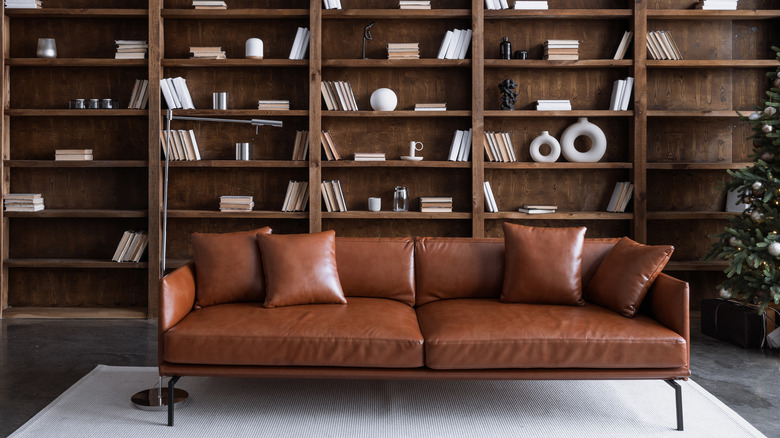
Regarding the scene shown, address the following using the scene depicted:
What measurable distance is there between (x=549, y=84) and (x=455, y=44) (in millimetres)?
811

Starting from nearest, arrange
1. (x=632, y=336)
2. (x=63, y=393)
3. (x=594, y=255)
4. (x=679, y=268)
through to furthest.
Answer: (x=632, y=336) → (x=63, y=393) → (x=594, y=255) → (x=679, y=268)

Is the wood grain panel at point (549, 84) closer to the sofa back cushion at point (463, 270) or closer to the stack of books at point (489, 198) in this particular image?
the stack of books at point (489, 198)

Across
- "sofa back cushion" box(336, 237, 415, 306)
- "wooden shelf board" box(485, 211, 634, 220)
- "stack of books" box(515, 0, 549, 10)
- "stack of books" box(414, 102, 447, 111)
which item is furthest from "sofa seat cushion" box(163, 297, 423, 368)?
"stack of books" box(515, 0, 549, 10)

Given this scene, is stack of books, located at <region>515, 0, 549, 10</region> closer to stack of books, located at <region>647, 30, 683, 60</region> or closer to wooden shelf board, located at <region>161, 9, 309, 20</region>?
stack of books, located at <region>647, 30, 683, 60</region>

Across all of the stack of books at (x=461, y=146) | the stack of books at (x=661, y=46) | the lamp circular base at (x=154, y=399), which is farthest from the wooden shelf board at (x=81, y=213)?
the stack of books at (x=661, y=46)

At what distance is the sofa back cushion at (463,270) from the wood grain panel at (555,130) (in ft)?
6.04

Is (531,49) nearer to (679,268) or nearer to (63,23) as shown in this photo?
(679,268)

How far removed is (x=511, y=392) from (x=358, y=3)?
3.26 metres

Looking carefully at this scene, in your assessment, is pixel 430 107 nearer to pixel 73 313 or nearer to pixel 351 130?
pixel 351 130

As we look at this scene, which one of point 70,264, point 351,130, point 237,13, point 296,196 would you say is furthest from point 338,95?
point 70,264

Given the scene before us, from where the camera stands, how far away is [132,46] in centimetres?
496

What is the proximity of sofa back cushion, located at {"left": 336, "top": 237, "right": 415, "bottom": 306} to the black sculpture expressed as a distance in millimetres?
1967

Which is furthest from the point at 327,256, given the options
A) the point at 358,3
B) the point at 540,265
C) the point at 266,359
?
the point at 358,3

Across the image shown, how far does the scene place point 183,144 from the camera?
495 cm
